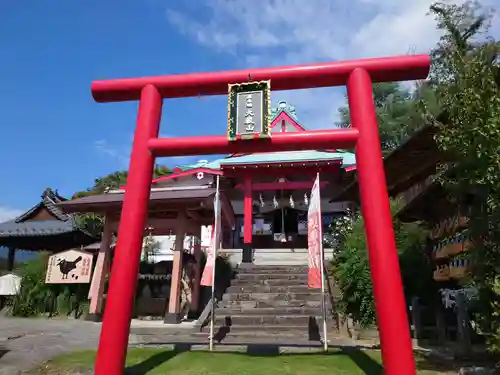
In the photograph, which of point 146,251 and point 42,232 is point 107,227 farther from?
point 42,232

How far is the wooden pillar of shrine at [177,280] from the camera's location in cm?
1271

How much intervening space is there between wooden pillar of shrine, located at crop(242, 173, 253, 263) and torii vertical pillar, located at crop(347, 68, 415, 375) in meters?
9.83

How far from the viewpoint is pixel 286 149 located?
23.5 ft

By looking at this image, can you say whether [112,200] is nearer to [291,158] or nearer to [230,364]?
[291,158]

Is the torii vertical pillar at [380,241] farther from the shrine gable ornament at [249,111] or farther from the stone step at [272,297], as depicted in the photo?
the stone step at [272,297]

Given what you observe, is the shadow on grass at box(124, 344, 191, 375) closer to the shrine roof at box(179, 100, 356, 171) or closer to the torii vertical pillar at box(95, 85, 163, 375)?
the torii vertical pillar at box(95, 85, 163, 375)

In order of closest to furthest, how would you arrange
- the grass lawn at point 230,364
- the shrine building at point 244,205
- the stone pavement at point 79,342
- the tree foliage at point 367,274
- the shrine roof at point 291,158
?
1. the grass lawn at point 230,364
2. the stone pavement at point 79,342
3. the tree foliage at point 367,274
4. the shrine building at point 244,205
5. the shrine roof at point 291,158

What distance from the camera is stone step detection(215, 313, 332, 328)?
1033cm

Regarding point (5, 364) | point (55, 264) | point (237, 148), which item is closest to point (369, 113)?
point (237, 148)

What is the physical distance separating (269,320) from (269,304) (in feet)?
3.07

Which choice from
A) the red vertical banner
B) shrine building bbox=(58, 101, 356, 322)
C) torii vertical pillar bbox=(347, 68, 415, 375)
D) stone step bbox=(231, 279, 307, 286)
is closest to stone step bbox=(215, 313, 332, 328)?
the red vertical banner

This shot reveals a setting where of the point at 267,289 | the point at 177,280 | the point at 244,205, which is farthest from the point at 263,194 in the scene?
the point at 267,289

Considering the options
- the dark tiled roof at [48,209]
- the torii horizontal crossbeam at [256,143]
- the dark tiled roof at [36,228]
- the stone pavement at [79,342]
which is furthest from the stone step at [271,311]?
the dark tiled roof at [48,209]

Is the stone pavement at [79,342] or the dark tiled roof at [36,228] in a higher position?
the dark tiled roof at [36,228]
